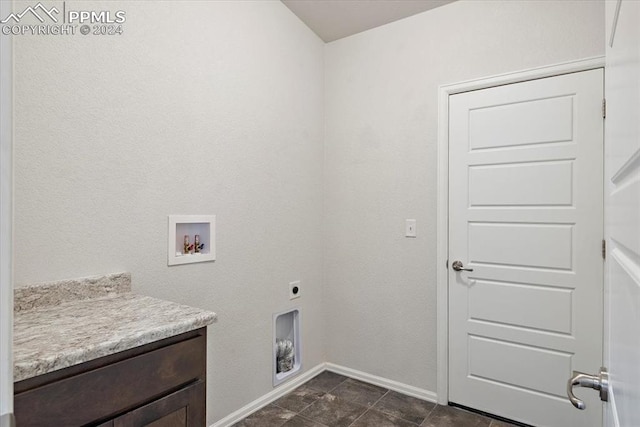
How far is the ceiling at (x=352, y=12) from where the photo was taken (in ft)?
7.94

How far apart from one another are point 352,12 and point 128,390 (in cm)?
257

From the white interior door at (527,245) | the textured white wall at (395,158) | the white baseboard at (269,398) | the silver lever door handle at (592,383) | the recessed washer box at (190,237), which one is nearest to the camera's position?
the silver lever door handle at (592,383)

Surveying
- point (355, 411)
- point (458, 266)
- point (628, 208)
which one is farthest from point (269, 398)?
point (628, 208)

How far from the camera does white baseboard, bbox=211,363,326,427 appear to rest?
6.89ft

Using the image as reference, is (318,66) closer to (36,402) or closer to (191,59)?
(191,59)

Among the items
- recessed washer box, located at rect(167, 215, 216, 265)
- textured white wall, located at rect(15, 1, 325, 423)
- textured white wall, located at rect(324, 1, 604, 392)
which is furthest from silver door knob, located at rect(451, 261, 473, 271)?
recessed washer box, located at rect(167, 215, 216, 265)

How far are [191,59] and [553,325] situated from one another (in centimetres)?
251

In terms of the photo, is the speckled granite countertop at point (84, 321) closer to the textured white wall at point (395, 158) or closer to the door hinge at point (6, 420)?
the door hinge at point (6, 420)

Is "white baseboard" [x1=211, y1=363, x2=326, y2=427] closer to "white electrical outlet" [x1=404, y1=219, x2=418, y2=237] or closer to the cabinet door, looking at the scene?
the cabinet door

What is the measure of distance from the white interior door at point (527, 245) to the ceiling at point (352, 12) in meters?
0.73

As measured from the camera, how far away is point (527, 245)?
7.02 ft

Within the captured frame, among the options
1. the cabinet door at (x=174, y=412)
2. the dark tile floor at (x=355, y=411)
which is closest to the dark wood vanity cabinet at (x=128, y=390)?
the cabinet door at (x=174, y=412)

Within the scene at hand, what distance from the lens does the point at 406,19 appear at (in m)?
2.56

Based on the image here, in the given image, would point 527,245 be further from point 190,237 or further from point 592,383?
point 190,237
